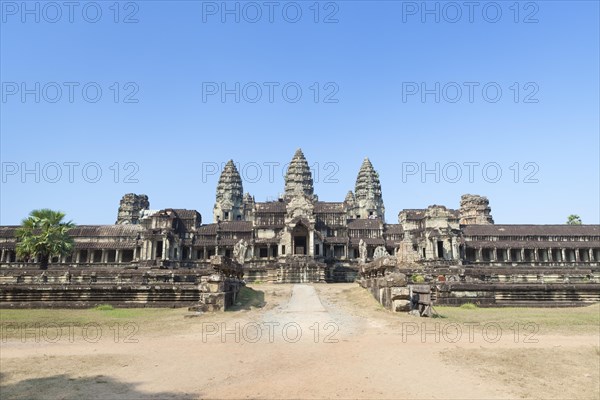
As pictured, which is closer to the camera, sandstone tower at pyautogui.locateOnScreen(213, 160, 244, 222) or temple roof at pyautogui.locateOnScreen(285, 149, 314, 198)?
temple roof at pyautogui.locateOnScreen(285, 149, 314, 198)

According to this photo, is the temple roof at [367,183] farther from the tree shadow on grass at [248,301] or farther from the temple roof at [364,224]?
the tree shadow on grass at [248,301]

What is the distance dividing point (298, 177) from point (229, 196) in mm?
15564

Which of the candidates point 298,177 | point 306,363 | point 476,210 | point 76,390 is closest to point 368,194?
point 298,177

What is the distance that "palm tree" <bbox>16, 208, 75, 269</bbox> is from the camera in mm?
37781

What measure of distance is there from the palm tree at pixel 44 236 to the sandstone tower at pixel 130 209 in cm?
4330

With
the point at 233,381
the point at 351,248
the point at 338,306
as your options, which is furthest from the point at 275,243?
the point at 233,381

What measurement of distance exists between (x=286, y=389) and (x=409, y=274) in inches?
862

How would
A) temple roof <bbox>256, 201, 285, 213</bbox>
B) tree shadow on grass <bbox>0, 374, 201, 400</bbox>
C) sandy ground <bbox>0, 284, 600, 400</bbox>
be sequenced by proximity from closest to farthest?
tree shadow on grass <bbox>0, 374, 201, 400</bbox>
sandy ground <bbox>0, 284, 600, 400</bbox>
temple roof <bbox>256, 201, 285, 213</bbox>

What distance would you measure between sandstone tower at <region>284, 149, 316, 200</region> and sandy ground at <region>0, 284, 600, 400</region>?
209 ft

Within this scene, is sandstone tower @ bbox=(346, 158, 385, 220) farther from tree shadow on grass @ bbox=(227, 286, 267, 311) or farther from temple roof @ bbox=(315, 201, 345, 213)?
tree shadow on grass @ bbox=(227, 286, 267, 311)

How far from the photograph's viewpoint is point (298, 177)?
77.2 meters

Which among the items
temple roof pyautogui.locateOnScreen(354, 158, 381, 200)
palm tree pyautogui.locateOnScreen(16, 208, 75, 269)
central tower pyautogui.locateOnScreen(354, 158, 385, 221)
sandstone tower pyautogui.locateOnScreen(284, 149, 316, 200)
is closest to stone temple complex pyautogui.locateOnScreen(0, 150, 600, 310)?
palm tree pyautogui.locateOnScreen(16, 208, 75, 269)

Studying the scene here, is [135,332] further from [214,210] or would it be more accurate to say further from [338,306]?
[214,210]

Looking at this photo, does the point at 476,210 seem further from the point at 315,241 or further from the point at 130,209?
the point at 130,209
